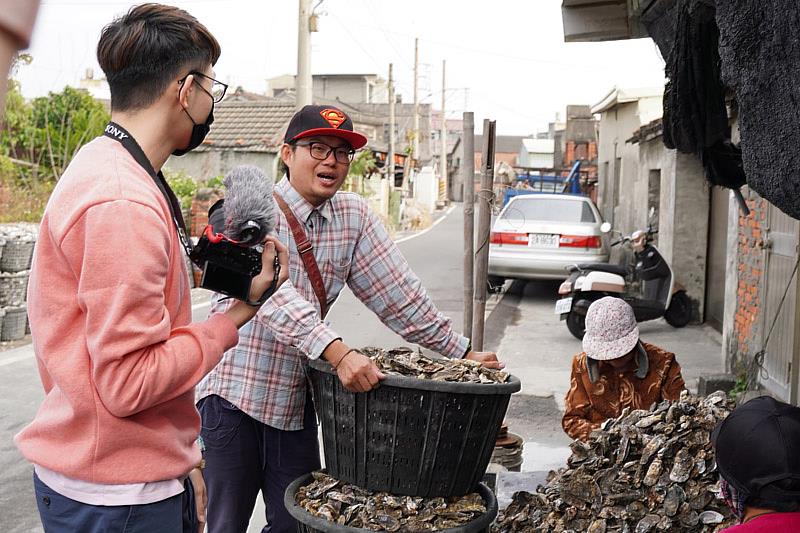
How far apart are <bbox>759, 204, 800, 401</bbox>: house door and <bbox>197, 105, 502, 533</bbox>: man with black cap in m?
3.77

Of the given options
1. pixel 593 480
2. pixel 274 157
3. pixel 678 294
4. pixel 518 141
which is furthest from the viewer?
pixel 518 141

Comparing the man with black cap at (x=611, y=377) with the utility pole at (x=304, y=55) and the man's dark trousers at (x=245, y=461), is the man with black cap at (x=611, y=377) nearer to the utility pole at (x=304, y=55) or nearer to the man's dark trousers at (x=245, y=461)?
the man's dark trousers at (x=245, y=461)

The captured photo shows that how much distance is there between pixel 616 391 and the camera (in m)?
4.69

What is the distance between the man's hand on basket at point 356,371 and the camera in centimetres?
290

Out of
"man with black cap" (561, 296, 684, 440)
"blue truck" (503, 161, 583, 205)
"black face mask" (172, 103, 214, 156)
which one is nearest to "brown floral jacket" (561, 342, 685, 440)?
"man with black cap" (561, 296, 684, 440)

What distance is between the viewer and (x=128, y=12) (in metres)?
2.16

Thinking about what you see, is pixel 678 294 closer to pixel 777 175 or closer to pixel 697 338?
pixel 697 338

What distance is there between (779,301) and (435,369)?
4623 mm

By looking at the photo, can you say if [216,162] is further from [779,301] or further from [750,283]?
[779,301]

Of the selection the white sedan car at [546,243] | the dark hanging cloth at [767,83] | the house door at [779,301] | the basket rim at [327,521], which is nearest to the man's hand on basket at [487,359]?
the basket rim at [327,521]

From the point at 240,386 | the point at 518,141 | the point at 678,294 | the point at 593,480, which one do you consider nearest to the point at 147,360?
the point at 240,386

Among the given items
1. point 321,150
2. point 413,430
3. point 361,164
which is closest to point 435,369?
point 413,430

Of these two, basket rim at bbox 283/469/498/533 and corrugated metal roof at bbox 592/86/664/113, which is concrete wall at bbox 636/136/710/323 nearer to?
corrugated metal roof at bbox 592/86/664/113

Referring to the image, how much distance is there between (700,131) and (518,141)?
8892cm
